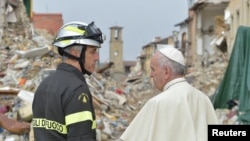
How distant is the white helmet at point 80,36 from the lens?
413cm

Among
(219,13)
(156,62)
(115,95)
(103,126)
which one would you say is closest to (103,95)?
(115,95)

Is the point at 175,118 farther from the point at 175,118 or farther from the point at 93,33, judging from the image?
the point at 93,33

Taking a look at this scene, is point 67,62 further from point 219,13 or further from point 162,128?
point 219,13

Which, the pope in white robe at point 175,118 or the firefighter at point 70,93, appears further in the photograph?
the pope in white robe at point 175,118

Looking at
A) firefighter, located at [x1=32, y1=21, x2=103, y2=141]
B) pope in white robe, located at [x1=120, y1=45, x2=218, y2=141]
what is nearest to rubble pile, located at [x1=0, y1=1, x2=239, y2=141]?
pope in white robe, located at [x1=120, y1=45, x2=218, y2=141]

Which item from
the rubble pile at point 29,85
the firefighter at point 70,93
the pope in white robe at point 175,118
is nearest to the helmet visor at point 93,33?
the firefighter at point 70,93

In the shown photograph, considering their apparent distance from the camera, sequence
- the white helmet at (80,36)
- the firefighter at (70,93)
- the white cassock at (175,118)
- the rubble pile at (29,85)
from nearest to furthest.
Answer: the firefighter at (70,93), the white helmet at (80,36), the white cassock at (175,118), the rubble pile at (29,85)

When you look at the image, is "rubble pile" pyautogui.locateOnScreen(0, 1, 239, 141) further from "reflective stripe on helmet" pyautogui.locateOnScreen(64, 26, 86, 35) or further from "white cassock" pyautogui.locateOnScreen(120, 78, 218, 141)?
"reflective stripe on helmet" pyautogui.locateOnScreen(64, 26, 86, 35)

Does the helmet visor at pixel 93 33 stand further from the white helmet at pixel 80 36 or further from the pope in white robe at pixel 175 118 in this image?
the pope in white robe at pixel 175 118

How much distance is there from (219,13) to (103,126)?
1422 inches

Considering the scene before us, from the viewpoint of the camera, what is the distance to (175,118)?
15.4 ft

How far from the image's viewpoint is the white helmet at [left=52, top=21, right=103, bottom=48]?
4.13m

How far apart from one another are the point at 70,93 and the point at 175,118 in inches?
38.8

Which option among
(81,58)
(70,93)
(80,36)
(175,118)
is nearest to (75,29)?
(80,36)
